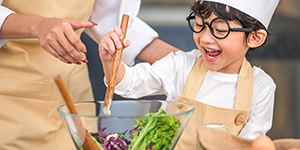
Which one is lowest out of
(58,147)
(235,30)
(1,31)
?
(58,147)

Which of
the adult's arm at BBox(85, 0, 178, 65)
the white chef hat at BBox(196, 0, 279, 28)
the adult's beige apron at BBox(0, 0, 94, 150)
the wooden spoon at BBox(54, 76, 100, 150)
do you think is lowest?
the adult's beige apron at BBox(0, 0, 94, 150)

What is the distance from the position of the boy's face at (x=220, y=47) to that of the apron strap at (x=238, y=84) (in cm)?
8

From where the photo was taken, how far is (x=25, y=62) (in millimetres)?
804

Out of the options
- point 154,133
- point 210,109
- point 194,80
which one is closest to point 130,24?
point 194,80

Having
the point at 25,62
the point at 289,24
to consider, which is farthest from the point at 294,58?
the point at 25,62

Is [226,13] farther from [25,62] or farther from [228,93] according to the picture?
[25,62]

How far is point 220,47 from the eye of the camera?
780 millimetres

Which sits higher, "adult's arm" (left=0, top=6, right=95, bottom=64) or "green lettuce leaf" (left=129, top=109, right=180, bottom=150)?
"adult's arm" (left=0, top=6, right=95, bottom=64)

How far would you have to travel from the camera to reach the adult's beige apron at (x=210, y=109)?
0.83m

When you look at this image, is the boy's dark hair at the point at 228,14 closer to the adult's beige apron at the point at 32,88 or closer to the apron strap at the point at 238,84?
the apron strap at the point at 238,84

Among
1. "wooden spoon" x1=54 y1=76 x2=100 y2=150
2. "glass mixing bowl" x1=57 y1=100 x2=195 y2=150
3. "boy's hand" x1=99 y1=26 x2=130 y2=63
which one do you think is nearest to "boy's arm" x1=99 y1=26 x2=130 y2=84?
A: "boy's hand" x1=99 y1=26 x2=130 y2=63

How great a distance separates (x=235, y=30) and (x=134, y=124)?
437 mm

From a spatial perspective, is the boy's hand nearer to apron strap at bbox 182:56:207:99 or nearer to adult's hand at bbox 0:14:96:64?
adult's hand at bbox 0:14:96:64

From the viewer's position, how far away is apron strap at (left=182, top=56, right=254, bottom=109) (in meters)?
0.86
